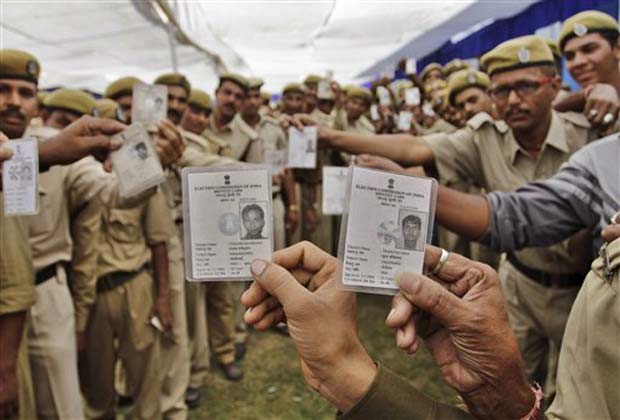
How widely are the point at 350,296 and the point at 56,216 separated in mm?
1818

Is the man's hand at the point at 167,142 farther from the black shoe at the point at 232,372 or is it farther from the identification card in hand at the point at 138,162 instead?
the black shoe at the point at 232,372

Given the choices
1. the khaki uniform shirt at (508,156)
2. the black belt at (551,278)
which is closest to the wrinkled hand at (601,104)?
the khaki uniform shirt at (508,156)

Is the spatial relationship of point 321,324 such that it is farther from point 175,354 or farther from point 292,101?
point 292,101

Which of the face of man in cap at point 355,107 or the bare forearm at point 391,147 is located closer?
the bare forearm at point 391,147

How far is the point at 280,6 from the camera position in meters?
3.11

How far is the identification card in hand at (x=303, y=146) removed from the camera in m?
2.65

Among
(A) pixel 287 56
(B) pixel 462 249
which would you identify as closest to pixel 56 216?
(B) pixel 462 249

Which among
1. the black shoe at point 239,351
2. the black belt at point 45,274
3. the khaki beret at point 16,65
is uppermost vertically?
the khaki beret at point 16,65

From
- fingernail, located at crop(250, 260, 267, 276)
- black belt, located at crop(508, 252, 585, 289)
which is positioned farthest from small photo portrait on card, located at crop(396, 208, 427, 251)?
black belt, located at crop(508, 252, 585, 289)

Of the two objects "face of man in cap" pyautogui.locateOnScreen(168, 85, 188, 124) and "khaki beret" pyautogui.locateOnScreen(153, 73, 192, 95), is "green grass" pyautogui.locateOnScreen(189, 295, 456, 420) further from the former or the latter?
"khaki beret" pyautogui.locateOnScreen(153, 73, 192, 95)

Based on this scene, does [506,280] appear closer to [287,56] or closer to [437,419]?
[437,419]

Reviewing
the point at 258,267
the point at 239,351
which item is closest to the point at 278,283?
the point at 258,267

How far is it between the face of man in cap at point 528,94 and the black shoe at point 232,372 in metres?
2.50

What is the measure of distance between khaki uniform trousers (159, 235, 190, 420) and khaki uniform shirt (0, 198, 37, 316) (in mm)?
1160
